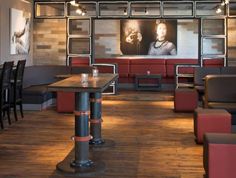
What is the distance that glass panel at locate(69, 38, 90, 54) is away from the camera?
1245 centimetres

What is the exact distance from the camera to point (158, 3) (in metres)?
12.3

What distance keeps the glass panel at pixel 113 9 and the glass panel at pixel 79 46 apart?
37.6 inches

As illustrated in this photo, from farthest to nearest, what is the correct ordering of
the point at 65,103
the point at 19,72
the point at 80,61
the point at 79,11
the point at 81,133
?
the point at 80,61, the point at 79,11, the point at 65,103, the point at 19,72, the point at 81,133

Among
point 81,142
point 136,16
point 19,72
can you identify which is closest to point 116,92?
point 136,16

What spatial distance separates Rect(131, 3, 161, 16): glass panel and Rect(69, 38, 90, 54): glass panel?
1.62m

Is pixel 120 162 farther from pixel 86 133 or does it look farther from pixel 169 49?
pixel 169 49

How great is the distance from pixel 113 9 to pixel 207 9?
2848 millimetres

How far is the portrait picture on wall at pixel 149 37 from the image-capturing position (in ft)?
45.6

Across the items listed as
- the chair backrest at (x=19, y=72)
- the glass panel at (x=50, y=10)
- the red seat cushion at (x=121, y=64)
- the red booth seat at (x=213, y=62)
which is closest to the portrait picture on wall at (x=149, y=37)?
the red seat cushion at (x=121, y=64)

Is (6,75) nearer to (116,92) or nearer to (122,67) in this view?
(116,92)

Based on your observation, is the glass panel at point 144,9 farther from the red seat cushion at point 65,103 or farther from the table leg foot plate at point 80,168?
the table leg foot plate at point 80,168

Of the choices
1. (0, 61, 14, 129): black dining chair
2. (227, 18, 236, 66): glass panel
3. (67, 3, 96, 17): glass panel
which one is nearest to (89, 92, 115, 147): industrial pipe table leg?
(0, 61, 14, 129): black dining chair

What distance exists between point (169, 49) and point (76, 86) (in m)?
9.68

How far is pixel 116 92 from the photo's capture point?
1236 cm
